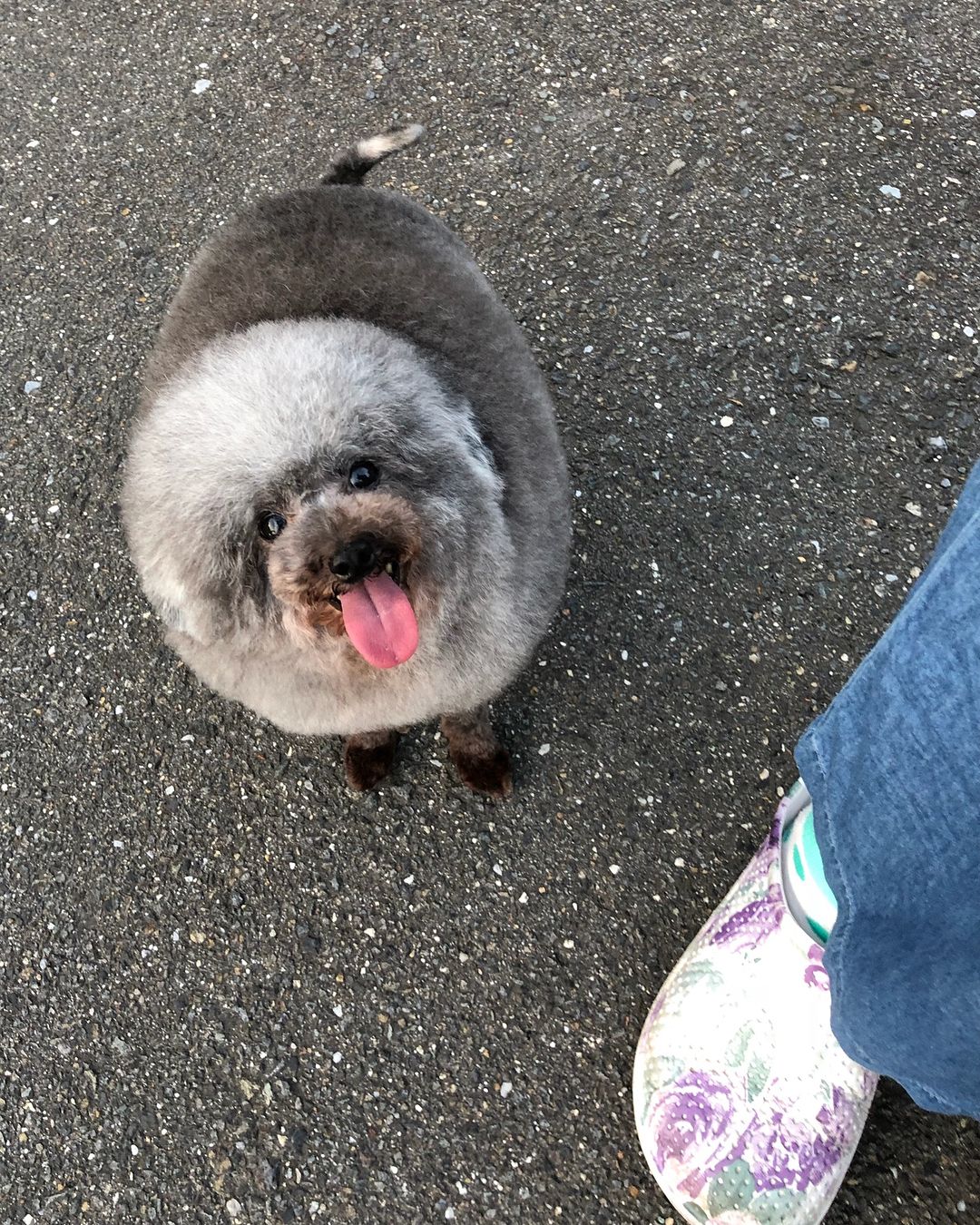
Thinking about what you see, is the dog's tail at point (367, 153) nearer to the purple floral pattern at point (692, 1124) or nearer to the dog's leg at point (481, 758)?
the dog's leg at point (481, 758)

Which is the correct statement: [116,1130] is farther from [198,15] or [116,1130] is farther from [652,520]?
[198,15]

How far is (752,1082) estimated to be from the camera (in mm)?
1789

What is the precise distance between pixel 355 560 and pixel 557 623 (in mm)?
997

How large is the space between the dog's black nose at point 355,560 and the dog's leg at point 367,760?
2.41ft

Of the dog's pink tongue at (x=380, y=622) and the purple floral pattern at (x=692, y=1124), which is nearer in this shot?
the dog's pink tongue at (x=380, y=622)

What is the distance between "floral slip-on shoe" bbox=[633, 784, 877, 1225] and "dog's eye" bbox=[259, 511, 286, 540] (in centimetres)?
115

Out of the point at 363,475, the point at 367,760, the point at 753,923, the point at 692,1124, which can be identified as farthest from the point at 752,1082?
the point at 363,475

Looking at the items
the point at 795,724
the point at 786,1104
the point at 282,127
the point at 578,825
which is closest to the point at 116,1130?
the point at 578,825

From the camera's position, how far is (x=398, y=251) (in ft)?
6.58

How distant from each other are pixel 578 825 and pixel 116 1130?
118cm

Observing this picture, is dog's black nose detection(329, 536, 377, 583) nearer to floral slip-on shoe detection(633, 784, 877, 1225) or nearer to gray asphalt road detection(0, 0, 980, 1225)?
gray asphalt road detection(0, 0, 980, 1225)

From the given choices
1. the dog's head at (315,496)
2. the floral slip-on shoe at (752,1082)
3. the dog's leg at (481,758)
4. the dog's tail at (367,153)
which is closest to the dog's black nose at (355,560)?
the dog's head at (315,496)

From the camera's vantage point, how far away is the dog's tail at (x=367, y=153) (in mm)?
2141

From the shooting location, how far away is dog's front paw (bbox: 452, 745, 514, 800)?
2207 mm
